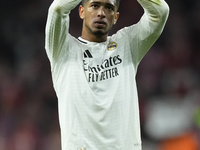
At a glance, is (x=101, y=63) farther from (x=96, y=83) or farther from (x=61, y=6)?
(x=61, y=6)

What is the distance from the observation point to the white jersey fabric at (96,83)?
2.80 m

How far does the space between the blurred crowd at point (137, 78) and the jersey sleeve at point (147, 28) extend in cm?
322

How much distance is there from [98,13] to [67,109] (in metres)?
0.80

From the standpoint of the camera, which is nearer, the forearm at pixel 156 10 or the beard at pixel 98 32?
the forearm at pixel 156 10

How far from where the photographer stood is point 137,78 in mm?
6734

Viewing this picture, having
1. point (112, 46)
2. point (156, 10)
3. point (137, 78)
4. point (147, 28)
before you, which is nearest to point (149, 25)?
point (147, 28)

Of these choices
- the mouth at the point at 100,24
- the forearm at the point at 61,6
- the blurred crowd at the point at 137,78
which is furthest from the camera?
the blurred crowd at the point at 137,78

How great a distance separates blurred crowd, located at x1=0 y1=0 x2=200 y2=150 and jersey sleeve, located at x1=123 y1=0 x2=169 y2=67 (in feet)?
10.6

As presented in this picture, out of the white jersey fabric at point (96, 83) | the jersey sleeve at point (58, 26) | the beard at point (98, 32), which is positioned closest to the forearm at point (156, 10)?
the white jersey fabric at point (96, 83)

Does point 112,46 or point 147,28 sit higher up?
point 147,28

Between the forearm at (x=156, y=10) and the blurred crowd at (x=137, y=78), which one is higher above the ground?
the forearm at (x=156, y=10)

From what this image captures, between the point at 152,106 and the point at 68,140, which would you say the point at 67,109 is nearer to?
the point at 68,140

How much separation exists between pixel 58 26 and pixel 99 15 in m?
0.35

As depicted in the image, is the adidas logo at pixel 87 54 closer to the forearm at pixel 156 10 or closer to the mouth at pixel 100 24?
the mouth at pixel 100 24
